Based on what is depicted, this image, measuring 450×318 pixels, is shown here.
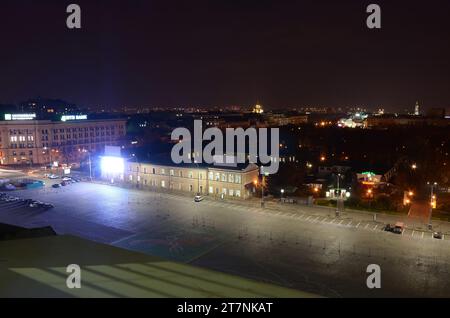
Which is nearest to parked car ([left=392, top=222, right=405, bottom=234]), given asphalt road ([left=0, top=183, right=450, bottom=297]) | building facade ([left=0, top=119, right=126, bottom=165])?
asphalt road ([left=0, top=183, right=450, bottom=297])

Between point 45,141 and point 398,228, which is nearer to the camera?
point 398,228

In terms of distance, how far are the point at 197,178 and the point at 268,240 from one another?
15651 mm

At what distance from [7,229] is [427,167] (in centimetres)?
4869

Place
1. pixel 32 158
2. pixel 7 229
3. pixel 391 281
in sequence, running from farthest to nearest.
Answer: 1. pixel 32 158
2. pixel 391 281
3. pixel 7 229

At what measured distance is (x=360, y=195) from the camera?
3650cm

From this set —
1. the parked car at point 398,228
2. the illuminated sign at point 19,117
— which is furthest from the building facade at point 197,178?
the illuminated sign at point 19,117

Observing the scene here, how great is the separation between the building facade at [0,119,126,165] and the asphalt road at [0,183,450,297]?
2763cm

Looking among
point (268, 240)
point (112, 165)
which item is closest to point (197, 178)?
point (112, 165)

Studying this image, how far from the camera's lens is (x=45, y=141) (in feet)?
202

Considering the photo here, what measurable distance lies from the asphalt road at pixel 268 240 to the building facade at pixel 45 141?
27626 mm

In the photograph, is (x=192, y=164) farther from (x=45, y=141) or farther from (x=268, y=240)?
(x=45, y=141)

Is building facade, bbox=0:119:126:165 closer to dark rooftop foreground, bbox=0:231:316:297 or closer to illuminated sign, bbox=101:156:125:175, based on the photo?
illuminated sign, bbox=101:156:125:175
